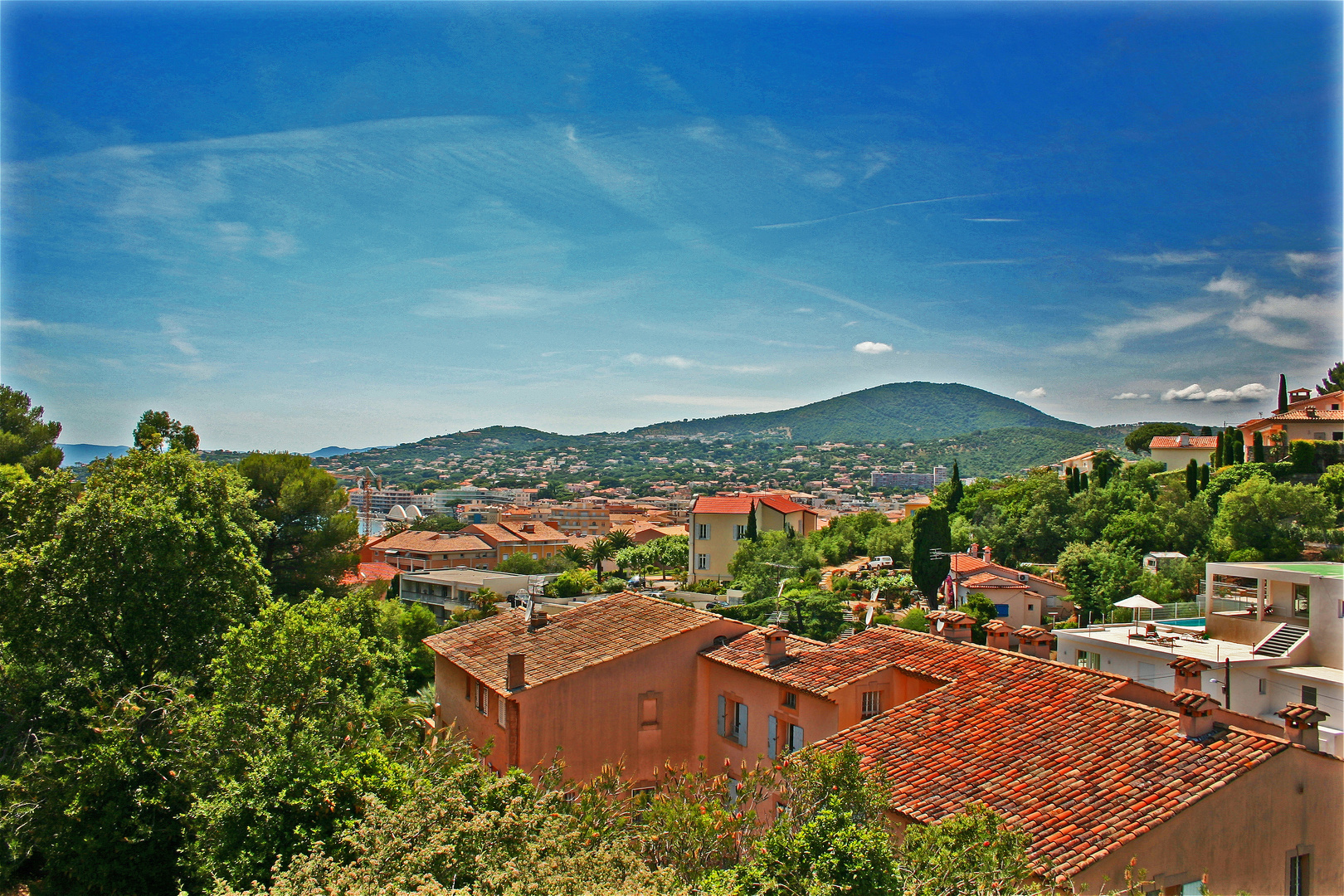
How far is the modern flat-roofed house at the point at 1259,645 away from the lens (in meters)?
24.0

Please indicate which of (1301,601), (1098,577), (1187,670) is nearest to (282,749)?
(1187,670)

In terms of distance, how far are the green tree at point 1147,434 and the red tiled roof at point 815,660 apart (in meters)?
79.8

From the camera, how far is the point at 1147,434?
3391 inches

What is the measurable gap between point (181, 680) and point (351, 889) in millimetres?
8596

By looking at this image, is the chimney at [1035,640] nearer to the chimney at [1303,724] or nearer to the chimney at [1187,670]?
the chimney at [1187,670]

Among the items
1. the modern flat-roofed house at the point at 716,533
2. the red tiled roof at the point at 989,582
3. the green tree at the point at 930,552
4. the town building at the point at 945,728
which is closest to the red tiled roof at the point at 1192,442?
the green tree at the point at 930,552

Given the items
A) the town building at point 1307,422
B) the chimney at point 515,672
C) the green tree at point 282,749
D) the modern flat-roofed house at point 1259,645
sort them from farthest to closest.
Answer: the town building at point 1307,422 < the modern flat-roofed house at point 1259,645 < the chimney at point 515,672 < the green tree at point 282,749

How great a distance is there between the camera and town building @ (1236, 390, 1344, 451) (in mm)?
54031

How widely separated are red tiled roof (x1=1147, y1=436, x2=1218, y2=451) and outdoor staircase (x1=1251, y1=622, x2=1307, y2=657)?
46.6 meters

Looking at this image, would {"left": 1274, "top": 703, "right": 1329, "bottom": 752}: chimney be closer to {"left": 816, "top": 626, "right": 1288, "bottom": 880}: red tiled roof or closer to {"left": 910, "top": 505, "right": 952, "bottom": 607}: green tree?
{"left": 816, "top": 626, "right": 1288, "bottom": 880}: red tiled roof

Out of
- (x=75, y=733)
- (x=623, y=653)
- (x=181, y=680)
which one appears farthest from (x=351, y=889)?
(x=623, y=653)

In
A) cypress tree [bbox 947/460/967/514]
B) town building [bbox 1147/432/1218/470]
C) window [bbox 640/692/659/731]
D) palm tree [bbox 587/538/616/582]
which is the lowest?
palm tree [bbox 587/538/616/582]

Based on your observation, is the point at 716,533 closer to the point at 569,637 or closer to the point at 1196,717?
the point at 569,637

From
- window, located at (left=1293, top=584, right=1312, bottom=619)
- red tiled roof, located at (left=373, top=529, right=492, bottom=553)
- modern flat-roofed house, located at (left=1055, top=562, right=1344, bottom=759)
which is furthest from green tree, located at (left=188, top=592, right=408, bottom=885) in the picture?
red tiled roof, located at (left=373, top=529, right=492, bottom=553)
